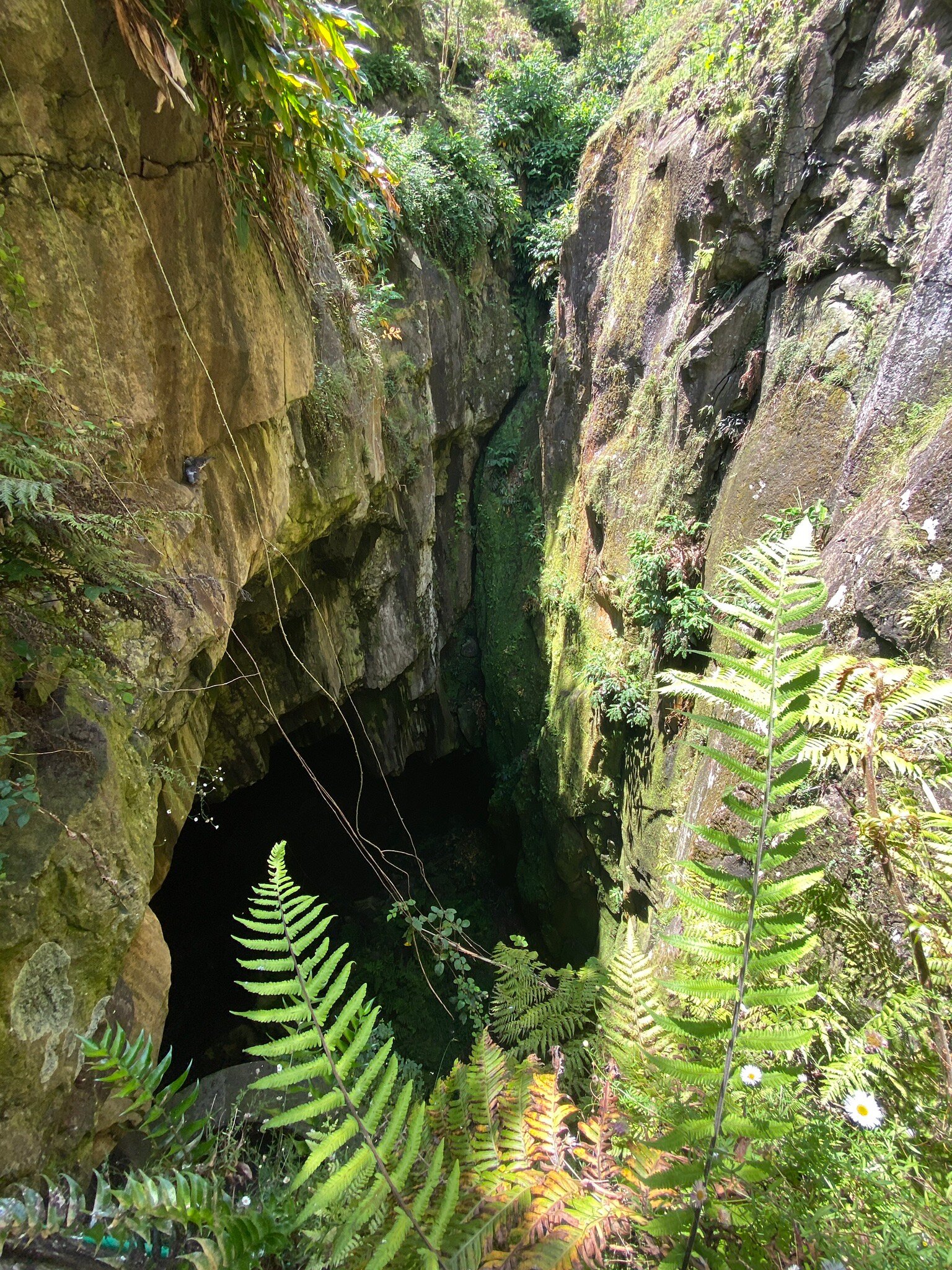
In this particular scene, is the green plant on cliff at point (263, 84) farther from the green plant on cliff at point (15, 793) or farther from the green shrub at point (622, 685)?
the green shrub at point (622, 685)

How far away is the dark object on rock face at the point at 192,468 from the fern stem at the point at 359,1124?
2533 millimetres

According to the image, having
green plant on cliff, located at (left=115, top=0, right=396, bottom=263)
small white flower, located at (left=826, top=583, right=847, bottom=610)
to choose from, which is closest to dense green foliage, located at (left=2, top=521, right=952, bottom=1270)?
small white flower, located at (left=826, top=583, right=847, bottom=610)

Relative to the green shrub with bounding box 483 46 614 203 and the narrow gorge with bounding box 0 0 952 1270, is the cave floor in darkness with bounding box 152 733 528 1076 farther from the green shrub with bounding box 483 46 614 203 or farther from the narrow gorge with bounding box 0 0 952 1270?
the green shrub with bounding box 483 46 614 203

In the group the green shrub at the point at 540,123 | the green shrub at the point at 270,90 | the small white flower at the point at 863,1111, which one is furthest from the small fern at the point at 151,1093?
the green shrub at the point at 540,123

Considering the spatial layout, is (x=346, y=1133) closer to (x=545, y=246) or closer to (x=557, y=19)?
(x=545, y=246)

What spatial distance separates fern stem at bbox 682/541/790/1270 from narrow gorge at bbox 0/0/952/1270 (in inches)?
0.6

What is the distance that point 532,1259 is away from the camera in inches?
38.8

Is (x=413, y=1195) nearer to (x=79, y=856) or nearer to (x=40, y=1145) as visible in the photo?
(x=40, y=1145)

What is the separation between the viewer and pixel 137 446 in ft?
8.41

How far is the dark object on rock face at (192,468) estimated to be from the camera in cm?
297

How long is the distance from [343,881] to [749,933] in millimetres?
9260

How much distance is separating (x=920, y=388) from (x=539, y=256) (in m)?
7.51

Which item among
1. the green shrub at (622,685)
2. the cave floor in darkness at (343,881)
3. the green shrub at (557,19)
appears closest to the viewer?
the green shrub at (622,685)

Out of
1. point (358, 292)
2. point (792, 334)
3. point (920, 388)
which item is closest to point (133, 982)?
point (920, 388)
